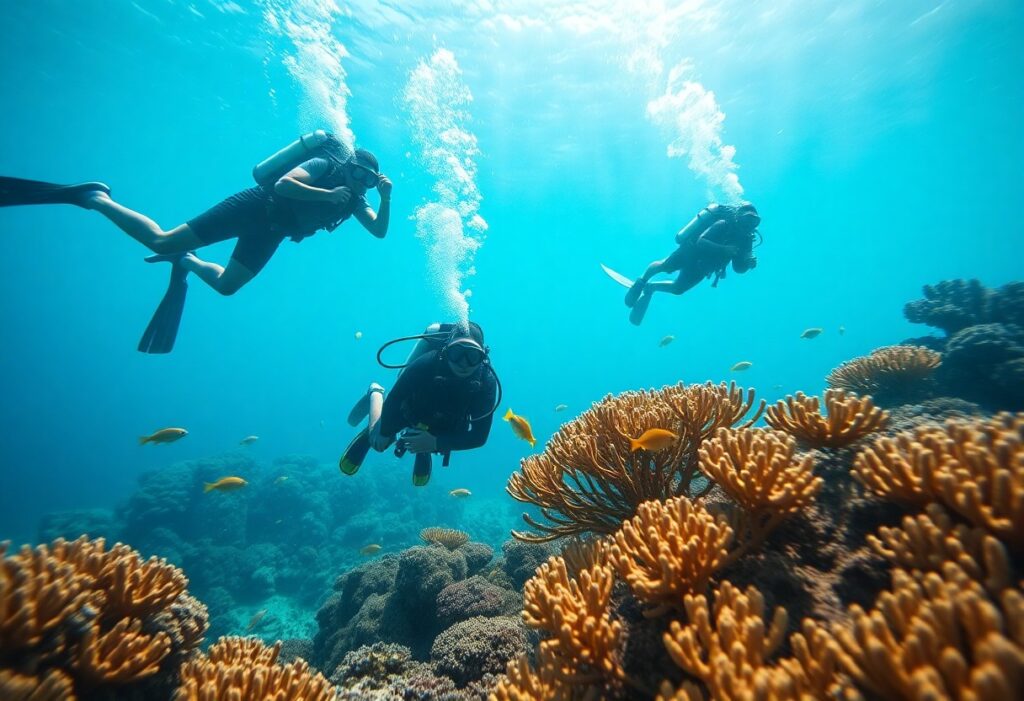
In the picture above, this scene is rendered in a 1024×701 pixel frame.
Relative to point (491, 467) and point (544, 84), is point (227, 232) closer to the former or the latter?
point (544, 84)

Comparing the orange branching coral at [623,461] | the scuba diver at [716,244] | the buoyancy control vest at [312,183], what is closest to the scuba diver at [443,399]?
the orange branching coral at [623,461]

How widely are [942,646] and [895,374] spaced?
7342 millimetres

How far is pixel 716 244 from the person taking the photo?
1131 cm

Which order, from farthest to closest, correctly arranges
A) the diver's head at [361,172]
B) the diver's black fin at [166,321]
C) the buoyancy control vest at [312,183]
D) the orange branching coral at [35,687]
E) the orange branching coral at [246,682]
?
the diver's black fin at [166,321]
the diver's head at [361,172]
the buoyancy control vest at [312,183]
the orange branching coral at [246,682]
the orange branching coral at [35,687]

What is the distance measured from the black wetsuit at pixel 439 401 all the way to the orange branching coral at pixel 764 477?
3.94 m

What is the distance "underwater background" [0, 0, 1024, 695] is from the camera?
21031mm

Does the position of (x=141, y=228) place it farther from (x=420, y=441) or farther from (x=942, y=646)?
(x=942, y=646)

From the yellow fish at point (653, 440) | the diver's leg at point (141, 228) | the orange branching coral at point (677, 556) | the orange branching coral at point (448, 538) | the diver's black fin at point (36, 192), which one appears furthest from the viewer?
the orange branching coral at point (448, 538)

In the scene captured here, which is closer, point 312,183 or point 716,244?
point 312,183

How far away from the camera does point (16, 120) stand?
120 feet

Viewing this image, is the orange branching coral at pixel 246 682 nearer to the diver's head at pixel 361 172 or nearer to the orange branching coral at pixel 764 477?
the orange branching coral at pixel 764 477

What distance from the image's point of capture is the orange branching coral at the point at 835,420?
8.23 ft

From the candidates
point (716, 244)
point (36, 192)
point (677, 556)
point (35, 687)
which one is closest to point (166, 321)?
point (36, 192)

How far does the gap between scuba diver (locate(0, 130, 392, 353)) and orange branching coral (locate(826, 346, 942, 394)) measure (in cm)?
907
